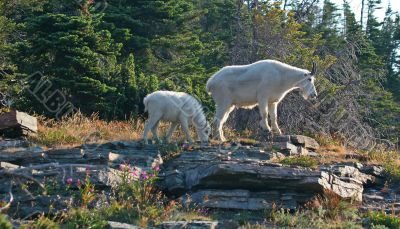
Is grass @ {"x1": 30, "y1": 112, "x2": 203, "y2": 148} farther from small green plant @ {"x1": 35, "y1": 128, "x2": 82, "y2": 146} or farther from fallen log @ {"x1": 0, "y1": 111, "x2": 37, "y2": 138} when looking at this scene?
fallen log @ {"x1": 0, "y1": 111, "x2": 37, "y2": 138}

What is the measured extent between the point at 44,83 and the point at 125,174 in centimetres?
870

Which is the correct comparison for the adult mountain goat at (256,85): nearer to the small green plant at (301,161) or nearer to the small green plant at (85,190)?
the small green plant at (301,161)

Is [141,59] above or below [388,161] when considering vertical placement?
above

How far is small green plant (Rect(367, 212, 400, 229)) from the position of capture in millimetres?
10703

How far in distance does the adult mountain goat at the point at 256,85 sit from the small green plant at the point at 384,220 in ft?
17.7

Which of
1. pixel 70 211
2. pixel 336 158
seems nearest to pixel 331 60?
pixel 336 158

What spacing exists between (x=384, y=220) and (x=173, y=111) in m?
6.11

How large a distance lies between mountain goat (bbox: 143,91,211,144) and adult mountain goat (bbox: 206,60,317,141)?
2.58 ft

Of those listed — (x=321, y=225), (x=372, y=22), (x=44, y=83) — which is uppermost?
(x=372, y=22)

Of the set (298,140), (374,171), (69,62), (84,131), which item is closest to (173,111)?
(84,131)

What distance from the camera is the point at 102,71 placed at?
19.8 meters

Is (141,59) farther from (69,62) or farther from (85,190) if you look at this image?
(85,190)

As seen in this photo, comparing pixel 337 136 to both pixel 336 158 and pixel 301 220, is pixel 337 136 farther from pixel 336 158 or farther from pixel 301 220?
pixel 301 220

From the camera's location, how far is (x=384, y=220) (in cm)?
1080
